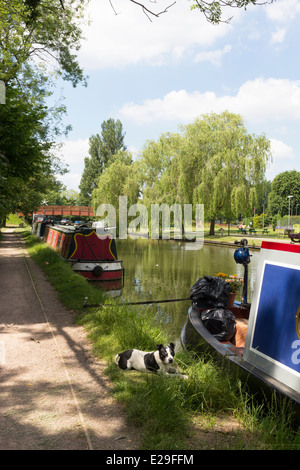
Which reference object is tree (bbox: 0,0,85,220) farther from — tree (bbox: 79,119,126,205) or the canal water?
tree (bbox: 79,119,126,205)

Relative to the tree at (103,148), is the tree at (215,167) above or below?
below

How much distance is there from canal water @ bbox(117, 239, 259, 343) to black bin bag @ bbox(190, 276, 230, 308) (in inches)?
63.8

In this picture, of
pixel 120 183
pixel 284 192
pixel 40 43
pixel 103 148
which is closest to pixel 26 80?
pixel 40 43

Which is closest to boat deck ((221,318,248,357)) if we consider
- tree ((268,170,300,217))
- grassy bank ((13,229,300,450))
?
grassy bank ((13,229,300,450))

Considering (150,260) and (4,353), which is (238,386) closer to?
(4,353)

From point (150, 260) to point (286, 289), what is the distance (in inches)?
708

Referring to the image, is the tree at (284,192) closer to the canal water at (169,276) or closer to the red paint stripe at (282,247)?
the canal water at (169,276)

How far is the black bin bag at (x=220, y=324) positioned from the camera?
5.48 meters

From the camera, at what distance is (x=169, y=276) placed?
1608 cm

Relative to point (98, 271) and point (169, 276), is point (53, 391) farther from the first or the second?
point (169, 276)

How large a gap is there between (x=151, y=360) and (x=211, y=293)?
7.21 feet

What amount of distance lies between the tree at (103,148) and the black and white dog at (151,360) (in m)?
66.4

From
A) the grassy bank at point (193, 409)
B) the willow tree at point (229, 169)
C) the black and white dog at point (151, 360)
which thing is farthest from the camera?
the willow tree at point (229, 169)

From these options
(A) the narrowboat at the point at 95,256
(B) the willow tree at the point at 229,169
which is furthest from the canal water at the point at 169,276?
(B) the willow tree at the point at 229,169
